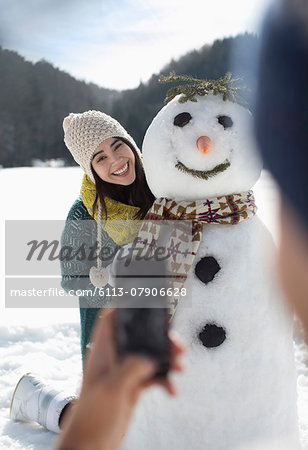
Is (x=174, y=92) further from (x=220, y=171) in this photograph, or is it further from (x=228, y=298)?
(x=228, y=298)

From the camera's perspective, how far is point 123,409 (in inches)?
15.1

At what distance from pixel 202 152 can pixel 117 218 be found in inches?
18.5

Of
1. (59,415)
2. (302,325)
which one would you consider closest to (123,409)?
(302,325)

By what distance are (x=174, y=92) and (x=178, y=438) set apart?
0.91 metres

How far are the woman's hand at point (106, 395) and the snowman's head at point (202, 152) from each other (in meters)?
0.74

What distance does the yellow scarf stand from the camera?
1.40 m

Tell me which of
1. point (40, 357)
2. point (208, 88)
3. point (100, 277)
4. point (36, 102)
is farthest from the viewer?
point (36, 102)

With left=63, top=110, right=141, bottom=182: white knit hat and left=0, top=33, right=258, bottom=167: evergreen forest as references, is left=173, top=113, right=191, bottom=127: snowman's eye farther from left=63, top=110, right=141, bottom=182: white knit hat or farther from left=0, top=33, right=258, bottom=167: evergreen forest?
left=0, top=33, right=258, bottom=167: evergreen forest

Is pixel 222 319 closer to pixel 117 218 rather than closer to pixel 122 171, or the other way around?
pixel 117 218

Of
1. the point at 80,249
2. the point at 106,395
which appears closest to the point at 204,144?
the point at 80,249

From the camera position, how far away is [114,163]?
1.47 metres

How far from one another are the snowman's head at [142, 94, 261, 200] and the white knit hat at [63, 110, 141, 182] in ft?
1.27

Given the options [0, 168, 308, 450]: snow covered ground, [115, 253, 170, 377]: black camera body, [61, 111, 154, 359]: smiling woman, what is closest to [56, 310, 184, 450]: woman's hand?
[115, 253, 170, 377]: black camera body

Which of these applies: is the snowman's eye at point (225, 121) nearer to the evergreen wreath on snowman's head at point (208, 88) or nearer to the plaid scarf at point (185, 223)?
the evergreen wreath on snowman's head at point (208, 88)
